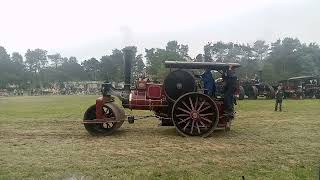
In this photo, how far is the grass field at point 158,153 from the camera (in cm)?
726

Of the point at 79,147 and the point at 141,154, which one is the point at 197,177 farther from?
the point at 79,147

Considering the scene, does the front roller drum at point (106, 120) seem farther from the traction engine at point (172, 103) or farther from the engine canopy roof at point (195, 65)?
the engine canopy roof at point (195, 65)

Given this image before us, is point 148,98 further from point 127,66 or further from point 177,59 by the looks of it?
point 177,59

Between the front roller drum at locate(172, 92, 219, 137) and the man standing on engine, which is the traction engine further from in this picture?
the man standing on engine

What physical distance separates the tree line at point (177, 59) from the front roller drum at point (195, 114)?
28.5 meters

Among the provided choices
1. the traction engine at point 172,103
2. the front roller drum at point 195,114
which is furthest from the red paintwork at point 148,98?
the front roller drum at point 195,114

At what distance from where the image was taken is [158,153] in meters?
9.02

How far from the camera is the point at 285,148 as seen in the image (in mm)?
9562

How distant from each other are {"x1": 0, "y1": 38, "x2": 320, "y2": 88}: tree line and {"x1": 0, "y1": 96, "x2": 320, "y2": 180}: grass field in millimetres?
28125

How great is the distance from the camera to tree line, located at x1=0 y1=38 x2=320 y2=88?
60.2 meters

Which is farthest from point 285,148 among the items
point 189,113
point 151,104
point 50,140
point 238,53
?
point 238,53

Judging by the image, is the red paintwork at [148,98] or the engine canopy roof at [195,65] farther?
the red paintwork at [148,98]

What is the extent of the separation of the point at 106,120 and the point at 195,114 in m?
2.32

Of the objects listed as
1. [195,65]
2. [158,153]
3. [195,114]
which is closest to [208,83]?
[195,65]
